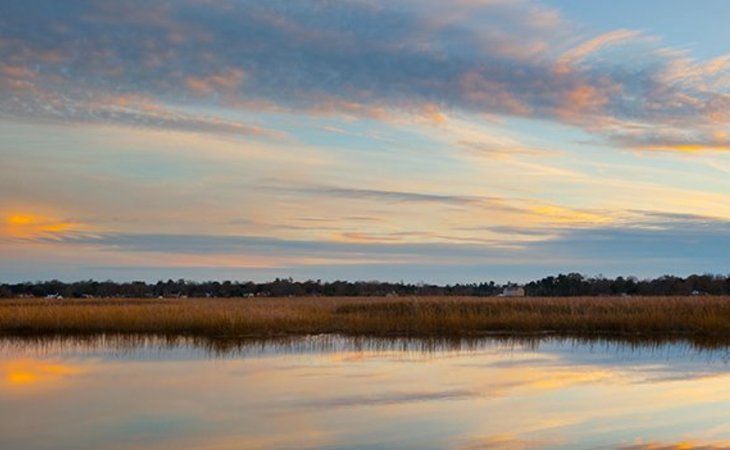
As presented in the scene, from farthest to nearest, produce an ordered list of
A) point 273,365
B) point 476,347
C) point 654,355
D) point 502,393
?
point 476,347
point 654,355
point 273,365
point 502,393

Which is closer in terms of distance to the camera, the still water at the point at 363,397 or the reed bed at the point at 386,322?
the still water at the point at 363,397

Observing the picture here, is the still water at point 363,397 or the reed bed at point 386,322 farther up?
the reed bed at point 386,322

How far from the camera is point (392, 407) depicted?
1143 centimetres

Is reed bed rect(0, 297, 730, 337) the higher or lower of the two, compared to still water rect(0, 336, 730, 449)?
higher

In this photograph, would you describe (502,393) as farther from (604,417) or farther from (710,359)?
(710,359)

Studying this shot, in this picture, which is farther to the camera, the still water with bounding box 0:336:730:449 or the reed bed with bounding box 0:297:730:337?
the reed bed with bounding box 0:297:730:337

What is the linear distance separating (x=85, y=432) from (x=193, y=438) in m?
1.36

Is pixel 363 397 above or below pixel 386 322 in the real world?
below

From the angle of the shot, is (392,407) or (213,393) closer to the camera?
(392,407)

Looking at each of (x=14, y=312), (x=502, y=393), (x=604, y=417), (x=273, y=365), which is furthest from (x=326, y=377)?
(x=14, y=312)

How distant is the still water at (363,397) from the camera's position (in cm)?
945

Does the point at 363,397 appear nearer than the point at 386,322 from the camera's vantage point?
Yes

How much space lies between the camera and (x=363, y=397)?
12359 mm

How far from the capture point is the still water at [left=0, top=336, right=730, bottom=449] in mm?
9445
